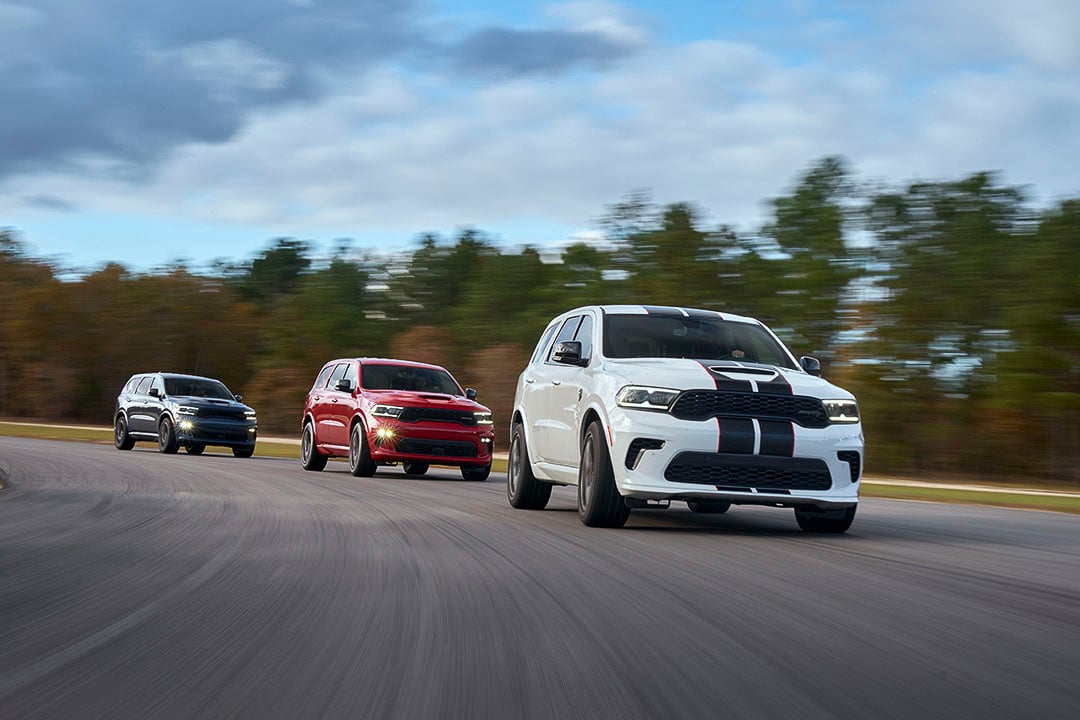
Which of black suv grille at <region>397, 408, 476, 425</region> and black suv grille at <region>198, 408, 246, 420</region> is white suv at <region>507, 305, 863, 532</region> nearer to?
black suv grille at <region>397, 408, 476, 425</region>

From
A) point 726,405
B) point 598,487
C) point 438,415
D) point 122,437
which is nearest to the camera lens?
point 726,405

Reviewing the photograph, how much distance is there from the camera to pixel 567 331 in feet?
45.3

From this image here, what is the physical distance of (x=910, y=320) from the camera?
37.5 metres

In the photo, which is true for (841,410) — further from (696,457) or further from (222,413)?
(222,413)

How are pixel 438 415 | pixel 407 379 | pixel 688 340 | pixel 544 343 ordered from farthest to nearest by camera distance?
pixel 407 379, pixel 438 415, pixel 544 343, pixel 688 340

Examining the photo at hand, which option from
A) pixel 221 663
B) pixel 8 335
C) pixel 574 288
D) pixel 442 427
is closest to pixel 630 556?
pixel 221 663

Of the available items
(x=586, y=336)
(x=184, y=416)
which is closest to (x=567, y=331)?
(x=586, y=336)

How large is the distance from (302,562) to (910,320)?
31361 millimetres

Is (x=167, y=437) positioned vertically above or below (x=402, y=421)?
below

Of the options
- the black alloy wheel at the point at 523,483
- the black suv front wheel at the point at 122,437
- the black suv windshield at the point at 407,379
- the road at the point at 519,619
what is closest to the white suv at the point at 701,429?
the road at the point at 519,619

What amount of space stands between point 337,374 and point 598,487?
1300 centimetres

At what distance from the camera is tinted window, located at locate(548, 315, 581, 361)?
44.4ft

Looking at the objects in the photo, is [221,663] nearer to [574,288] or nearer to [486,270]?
[574,288]

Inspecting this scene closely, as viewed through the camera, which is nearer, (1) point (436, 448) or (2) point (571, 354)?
(2) point (571, 354)
